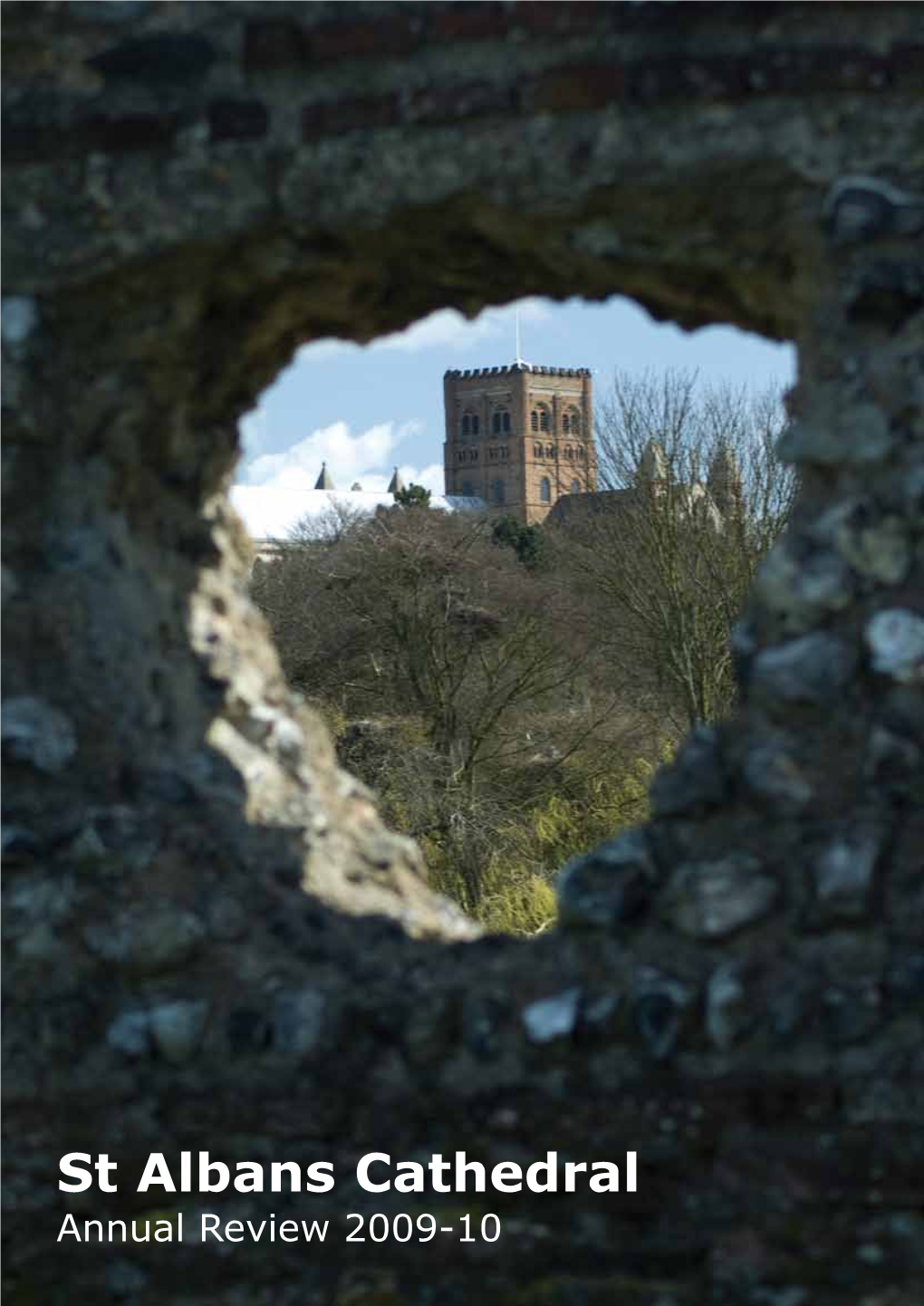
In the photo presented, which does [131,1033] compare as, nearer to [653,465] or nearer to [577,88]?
[577,88]

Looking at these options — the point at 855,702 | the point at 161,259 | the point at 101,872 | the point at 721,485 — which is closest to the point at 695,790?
the point at 855,702

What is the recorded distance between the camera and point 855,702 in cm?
272

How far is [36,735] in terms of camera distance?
9.81 ft

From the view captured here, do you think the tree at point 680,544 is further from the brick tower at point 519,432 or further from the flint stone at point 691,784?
the brick tower at point 519,432

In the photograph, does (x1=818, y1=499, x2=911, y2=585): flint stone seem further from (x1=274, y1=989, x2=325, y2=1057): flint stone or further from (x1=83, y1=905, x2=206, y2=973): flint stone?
(x1=83, y1=905, x2=206, y2=973): flint stone

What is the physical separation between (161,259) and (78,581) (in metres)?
0.53

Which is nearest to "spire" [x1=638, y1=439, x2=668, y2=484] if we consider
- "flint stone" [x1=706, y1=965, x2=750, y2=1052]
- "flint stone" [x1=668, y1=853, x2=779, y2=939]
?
"flint stone" [x1=668, y1=853, x2=779, y2=939]

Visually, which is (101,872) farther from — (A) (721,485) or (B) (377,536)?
(A) (721,485)

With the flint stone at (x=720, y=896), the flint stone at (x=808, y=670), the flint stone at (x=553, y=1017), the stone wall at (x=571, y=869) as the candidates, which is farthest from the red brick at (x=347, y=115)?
the flint stone at (x=553, y=1017)

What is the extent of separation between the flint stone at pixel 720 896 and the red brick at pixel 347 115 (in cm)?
122

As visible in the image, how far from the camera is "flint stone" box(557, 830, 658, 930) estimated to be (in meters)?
2.77

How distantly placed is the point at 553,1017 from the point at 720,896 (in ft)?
0.96

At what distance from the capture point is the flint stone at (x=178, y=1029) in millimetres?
2844

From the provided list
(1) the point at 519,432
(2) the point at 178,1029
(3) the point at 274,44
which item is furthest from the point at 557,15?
(1) the point at 519,432
